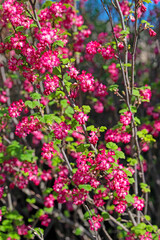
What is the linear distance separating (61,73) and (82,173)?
1.36m

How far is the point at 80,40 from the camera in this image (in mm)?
5348

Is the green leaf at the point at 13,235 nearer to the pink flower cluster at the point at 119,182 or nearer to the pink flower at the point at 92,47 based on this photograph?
the pink flower cluster at the point at 119,182

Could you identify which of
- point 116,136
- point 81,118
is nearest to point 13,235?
point 116,136

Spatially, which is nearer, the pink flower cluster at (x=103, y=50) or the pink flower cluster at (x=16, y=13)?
the pink flower cluster at (x=16, y=13)

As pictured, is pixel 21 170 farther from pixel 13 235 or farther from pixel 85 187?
pixel 85 187

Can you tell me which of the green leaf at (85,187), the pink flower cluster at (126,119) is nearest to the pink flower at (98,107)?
the pink flower cluster at (126,119)

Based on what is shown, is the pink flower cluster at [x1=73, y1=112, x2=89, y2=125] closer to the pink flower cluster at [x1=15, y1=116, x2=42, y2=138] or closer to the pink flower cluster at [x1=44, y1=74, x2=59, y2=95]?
the pink flower cluster at [x1=44, y1=74, x2=59, y2=95]

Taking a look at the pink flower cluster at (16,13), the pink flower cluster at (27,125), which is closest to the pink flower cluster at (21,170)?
the pink flower cluster at (27,125)

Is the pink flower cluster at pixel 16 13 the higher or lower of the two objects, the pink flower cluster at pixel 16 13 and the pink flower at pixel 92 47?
the higher

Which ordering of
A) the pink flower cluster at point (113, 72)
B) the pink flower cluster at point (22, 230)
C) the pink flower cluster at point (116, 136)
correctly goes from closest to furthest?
the pink flower cluster at point (116, 136) < the pink flower cluster at point (22, 230) < the pink flower cluster at point (113, 72)

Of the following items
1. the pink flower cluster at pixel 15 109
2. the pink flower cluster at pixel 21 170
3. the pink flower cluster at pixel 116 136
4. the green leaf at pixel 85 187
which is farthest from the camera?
the pink flower cluster at pixel 21 170

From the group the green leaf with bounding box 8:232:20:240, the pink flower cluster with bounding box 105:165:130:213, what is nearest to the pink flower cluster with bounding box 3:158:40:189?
the green leaf with bounding box 8:232:20:240

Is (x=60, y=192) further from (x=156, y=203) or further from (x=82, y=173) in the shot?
(x=156, y=203)

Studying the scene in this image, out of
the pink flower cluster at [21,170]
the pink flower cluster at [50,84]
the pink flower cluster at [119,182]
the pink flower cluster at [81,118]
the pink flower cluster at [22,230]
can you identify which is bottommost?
the pink flower cluster at [22,230]
